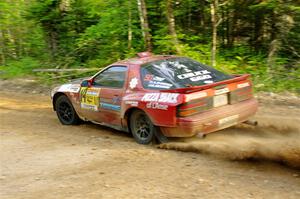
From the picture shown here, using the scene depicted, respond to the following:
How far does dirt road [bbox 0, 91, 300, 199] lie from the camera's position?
16.6 feet

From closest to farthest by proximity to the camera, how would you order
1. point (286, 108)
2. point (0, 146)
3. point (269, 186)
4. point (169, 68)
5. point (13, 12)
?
point (269, 186)
point (169, 68)
point (0, 146)
point (286, 108)
point (13, 12)

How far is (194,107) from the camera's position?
6.47 metres

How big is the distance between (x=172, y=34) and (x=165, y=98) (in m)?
7.11

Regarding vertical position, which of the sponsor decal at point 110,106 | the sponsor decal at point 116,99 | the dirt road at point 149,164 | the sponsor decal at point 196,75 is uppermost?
the sponsor decal at point 196,75

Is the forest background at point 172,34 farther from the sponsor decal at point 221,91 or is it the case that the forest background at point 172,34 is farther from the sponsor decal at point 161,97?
the sponsor decal at point 161,97

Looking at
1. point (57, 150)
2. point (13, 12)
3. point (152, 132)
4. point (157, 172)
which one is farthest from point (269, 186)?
point (13, 12)

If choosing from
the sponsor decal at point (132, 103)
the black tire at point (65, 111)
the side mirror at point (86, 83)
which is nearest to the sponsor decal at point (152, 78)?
the sponsor decal at point (132, 103)

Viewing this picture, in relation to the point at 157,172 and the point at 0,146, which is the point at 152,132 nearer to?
the point at 157,172

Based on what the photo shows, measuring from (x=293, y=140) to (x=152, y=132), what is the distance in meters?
2.24

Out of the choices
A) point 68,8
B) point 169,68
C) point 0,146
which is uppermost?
point 68,8

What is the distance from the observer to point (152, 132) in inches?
274

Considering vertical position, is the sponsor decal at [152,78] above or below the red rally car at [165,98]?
above

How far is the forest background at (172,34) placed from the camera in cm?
1246

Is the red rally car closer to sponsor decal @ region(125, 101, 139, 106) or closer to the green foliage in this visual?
sponsor decal @ region(125, 101, 139, 106)
